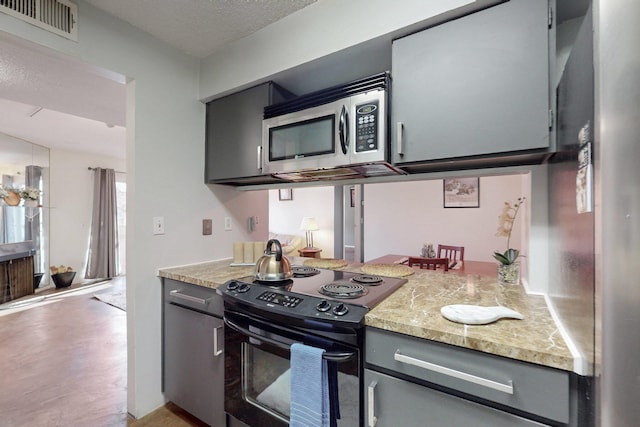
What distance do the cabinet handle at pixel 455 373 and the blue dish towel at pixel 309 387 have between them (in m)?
0.29

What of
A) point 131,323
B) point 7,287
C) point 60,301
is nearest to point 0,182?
point 7,287

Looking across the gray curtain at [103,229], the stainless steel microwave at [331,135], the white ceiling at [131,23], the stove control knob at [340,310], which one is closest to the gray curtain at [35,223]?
the gray curtain at [103,229]

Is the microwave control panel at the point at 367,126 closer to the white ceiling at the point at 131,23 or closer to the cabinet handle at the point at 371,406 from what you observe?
the white ceiling at the point at 131,23

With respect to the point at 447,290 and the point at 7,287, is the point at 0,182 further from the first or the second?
the point at 447,290

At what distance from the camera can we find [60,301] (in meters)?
4.08

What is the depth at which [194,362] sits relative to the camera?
1.59m

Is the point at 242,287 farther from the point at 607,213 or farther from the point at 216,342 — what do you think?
the point at 607,213

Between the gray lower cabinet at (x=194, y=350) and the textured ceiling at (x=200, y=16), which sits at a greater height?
the textured ceiling at (x=200, y=16)

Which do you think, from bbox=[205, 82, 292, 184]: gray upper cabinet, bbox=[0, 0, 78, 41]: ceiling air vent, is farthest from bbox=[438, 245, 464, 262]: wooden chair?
bbox=[0, 0, 78, 41]: ceiling air vent

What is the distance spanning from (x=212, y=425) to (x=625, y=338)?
1783 mm

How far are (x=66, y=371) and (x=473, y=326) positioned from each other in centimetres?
301

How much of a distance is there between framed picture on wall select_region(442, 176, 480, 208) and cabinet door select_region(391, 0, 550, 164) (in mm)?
3195

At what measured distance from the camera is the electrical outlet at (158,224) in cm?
178

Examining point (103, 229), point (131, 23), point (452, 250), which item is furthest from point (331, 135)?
point (103, 229)
